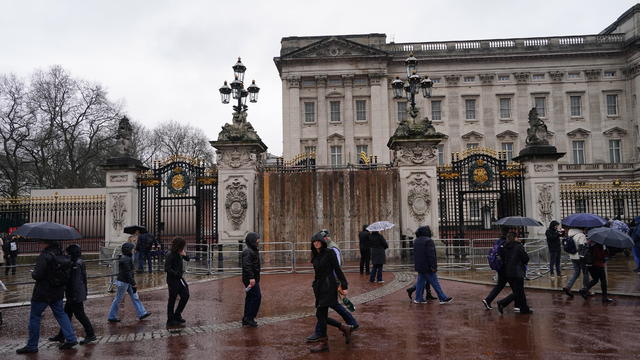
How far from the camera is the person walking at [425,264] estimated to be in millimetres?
9953

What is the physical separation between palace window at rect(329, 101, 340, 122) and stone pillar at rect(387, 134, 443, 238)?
33374mm

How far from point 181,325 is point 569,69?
175 ft

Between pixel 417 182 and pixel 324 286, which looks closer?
pixel 324 286

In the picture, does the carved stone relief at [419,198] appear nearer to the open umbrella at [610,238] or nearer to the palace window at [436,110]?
the open umbrella at [610,238]

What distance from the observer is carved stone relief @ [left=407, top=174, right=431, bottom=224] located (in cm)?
1741

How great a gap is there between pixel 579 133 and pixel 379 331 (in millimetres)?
50719

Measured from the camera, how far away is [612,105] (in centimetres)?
5159

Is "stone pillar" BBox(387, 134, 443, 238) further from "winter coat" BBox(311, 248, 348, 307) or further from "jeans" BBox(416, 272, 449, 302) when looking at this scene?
"winter coat" BBox(311, 248, 348, 307)

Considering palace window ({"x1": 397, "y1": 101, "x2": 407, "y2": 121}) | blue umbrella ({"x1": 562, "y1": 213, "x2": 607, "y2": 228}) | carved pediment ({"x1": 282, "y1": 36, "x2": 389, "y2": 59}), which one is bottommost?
blue umbrella ({"x1": 562, "y1": 213, "x2": 607, "y2": 228})

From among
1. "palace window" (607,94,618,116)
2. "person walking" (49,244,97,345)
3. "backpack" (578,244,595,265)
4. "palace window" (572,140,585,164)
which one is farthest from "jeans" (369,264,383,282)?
"palace window" (607,94,618,116)

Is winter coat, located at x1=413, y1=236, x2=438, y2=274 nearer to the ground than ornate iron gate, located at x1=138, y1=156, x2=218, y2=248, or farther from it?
nearer to the ground

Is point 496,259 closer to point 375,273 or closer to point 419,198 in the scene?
A: point 375,273

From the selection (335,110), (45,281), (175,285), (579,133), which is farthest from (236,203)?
(579,133)

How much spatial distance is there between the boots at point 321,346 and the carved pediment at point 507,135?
1895 inches
